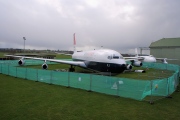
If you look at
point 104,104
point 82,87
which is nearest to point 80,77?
point 82,87

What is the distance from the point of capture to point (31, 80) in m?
23.0

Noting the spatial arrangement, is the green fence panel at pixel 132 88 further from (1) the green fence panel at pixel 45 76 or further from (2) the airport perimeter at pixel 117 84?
(1) the green fence panel at pixel 45 76

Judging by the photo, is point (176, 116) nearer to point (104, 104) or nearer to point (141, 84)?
point (141, 84)

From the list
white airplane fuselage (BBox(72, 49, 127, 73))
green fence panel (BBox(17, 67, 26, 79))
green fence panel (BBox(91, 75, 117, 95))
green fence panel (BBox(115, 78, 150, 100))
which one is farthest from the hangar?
green fence panel (BBox(17, 67, 26, 79))

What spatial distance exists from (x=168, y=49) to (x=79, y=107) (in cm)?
6509

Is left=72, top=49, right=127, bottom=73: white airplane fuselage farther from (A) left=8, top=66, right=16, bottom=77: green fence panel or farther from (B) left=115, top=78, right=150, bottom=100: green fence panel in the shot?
(A) left=8, top=66, right=16, bottom=77: green fence panel

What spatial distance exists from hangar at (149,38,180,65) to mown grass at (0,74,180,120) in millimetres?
54746

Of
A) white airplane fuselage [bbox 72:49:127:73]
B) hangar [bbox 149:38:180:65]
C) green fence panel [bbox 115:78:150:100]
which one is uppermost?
hangar [bbox 149:38:180:65]

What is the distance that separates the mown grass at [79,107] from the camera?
10.5 m

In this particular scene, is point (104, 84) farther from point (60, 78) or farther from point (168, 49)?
point (168, 49)

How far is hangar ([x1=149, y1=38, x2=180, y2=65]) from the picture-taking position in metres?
64.7

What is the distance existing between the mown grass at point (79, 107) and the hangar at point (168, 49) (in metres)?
54.7

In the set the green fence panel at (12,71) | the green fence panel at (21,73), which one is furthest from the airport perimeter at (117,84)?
the green fence panel at (12,71)

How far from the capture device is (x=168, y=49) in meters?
68.4
